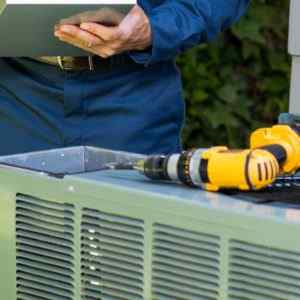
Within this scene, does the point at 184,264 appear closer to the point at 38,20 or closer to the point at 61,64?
the point at 38,20

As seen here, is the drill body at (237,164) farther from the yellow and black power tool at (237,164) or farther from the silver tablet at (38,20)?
the silver tablet at (38,20)

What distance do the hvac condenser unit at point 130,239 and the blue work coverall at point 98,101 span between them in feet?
1.18

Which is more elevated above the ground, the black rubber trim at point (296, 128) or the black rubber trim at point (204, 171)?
the black rubber trim at point (296, 128)

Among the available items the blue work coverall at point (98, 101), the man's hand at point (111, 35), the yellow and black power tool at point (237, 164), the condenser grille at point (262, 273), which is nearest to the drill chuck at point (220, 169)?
the yellow and black power tool at point (237, 164)

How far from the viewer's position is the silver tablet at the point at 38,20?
1757 millimetres

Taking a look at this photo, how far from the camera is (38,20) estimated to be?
1812mm

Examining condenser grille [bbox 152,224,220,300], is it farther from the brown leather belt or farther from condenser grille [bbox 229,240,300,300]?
the brown leather belt

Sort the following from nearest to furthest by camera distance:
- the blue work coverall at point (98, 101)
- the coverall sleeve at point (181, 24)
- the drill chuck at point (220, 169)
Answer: the drill chuck at point (220, 169) → the coverall sleeve at point (181, 24) → the blue work coverall at point (98, 101)

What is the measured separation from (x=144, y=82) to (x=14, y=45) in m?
0.30

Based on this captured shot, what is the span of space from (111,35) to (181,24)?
0.17 m

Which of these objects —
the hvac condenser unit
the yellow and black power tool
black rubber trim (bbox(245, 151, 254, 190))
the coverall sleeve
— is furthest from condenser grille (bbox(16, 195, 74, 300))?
the coverall sleeve

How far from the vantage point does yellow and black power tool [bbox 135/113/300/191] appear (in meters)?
1.42

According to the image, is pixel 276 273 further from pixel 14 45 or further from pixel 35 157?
pixel 14 45

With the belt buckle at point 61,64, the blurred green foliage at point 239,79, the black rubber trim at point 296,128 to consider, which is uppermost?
the belt buckle at point 61,64
